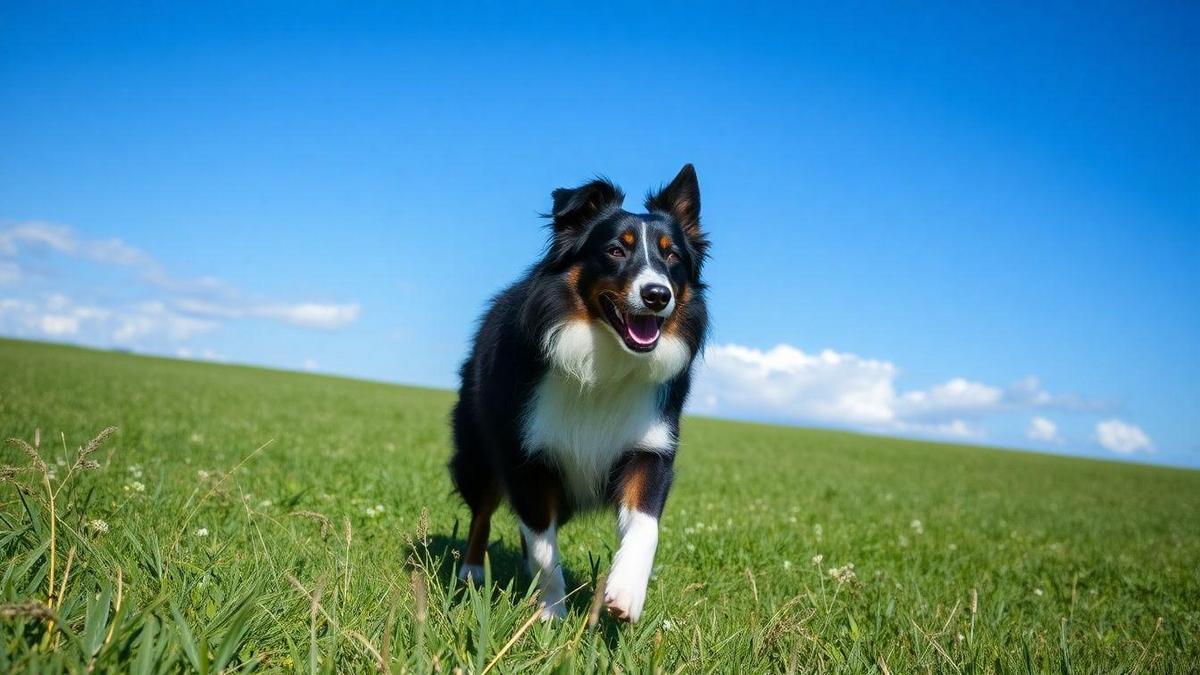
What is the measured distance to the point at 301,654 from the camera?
2605 millimetres

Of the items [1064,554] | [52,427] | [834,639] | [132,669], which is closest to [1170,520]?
[1064,554]

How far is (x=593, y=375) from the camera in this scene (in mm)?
3865

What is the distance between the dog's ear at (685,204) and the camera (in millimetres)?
4629

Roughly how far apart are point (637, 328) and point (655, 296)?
0.70ft

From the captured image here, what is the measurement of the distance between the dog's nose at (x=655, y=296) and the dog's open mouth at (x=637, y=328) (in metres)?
0.07

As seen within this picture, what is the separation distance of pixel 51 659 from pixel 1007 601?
19.0 ft

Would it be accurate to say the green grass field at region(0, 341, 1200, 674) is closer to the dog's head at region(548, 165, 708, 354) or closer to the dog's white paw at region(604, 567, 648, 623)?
the dog's white paw at region(604, 567, 648, 623)

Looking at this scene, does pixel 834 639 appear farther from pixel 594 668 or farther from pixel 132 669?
pixel 132 669

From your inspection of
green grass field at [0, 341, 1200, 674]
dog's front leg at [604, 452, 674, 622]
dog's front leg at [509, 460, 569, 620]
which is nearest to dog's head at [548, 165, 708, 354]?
dog's front leg at [604, 452, 674, 622]

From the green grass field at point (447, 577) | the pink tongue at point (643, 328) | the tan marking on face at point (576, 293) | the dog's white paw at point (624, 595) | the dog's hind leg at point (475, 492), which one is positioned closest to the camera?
the green grass field at point (447, 577)

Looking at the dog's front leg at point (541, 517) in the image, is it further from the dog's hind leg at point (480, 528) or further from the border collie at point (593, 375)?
the dog's hind leg at point (480, 528)

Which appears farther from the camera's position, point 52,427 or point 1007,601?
point 52,427

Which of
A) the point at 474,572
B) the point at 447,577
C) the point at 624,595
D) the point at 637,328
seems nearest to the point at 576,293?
the point at 637,328

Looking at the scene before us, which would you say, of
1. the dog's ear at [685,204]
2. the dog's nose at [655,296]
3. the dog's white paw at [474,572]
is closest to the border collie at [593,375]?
the dog's nose at [655,296]
